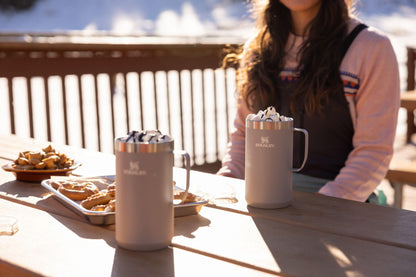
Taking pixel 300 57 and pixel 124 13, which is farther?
pixel 124 13

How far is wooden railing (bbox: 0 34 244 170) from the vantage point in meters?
3.37

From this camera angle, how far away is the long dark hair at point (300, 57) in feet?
6.08

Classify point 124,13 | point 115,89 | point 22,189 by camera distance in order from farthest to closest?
point 124,13
point 115,89
point 22,189

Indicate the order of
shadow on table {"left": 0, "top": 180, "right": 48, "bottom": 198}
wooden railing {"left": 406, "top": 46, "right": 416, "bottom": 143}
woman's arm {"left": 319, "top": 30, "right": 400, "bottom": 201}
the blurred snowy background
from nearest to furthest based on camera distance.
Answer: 1. shadow on table {"left": 0, "top": 180, "right": 48, "bottom": 198}
2. woman's arm {"left": 319, "top": 30, "right": 400, "bottom": 201}
3. the blurred snowy background
4. wooden railing {"left": 406, "top": 46, "right": 416, "bottom": 143}

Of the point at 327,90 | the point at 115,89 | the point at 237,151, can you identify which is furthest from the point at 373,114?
the point at 115,89

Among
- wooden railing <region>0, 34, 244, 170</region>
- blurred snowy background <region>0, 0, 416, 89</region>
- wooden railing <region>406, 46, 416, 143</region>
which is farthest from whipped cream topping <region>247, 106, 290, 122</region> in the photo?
wooden railing <region>406, 46, 416, 143</region>

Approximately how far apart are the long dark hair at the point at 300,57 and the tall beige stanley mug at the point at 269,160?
2.36ft

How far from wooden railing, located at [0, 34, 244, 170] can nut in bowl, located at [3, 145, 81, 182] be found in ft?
5.94

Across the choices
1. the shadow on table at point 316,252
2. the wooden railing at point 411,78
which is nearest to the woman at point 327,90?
the shadow on table at point 316,252

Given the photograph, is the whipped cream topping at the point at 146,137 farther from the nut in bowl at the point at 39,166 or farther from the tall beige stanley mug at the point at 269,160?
the nut in bowl at the point at 39,166

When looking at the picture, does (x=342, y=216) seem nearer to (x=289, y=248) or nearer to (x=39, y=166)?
(x=289, y=248)

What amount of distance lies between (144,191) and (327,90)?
3.55 feet

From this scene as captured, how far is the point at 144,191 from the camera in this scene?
883mm

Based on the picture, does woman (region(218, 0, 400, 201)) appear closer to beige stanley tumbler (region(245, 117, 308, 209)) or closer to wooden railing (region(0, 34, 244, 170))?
beige stanley tumbler (region(245, 117, 308, 209))
